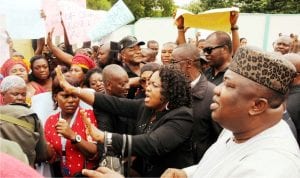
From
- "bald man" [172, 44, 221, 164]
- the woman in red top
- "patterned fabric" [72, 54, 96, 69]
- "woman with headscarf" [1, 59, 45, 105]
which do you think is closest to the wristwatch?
the woman in red top

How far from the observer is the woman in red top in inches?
122

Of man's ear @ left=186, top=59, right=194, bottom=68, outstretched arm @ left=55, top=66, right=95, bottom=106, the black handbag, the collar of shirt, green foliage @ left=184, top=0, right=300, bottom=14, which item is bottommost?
green foliage @ left=184, top=0, right=300, bottom=14

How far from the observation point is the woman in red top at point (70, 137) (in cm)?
311

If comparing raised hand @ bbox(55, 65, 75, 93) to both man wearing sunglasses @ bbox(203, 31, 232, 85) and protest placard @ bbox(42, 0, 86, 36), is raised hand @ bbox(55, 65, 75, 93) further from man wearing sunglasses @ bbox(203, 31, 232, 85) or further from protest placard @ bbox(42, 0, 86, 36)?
protest placard @ bbox(42, 0, 86, 36)

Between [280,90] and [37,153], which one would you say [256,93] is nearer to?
[280,90]

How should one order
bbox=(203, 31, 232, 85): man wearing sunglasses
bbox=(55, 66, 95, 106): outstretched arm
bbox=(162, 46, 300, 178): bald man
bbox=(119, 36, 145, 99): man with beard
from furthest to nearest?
bbox=(119, 36, 145, 99): man with beard → bbox=(203, 31, 232, 85): man wearing sunglasses → bbox=(55, 66, 95, 106): outstretched arm → bbox=(162, 46, 300, 178): bald man

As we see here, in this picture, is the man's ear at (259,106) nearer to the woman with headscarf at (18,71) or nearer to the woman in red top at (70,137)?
the woman in red top at (70,137)

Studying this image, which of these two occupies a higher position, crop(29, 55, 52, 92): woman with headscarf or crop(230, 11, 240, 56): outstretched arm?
crop(230, 11, 240, 56): outstretched arm

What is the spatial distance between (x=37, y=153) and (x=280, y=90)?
73.8 inches

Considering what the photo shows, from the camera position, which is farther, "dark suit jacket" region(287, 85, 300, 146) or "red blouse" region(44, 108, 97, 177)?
"dark suit jacket" region(287, 85, 300, 146)

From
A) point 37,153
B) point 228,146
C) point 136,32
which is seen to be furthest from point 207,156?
point 136,32

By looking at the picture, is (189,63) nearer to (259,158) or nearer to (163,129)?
(163,129)

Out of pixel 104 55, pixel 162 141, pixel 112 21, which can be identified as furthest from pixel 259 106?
pixel 112 21

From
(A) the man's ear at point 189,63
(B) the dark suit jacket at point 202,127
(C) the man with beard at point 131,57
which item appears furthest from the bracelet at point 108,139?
(C) the man with beard at point 131,57
